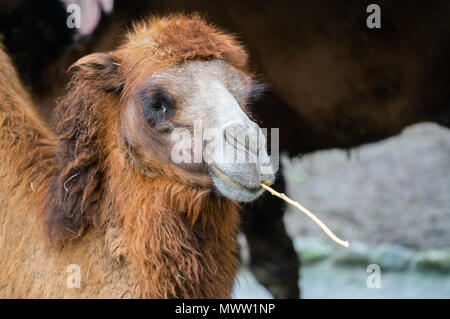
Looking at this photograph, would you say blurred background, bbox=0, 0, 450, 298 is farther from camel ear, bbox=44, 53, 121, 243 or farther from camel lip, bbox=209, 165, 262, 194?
camel lip, bbox=209, 165, 262, 194

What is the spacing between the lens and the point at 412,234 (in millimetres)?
8477

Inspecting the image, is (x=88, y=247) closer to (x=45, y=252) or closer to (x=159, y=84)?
(x=45, y=252)

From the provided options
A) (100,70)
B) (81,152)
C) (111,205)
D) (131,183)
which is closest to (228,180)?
(131,183)

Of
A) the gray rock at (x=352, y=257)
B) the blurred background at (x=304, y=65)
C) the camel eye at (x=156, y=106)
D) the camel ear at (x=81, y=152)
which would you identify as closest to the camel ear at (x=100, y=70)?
the camel ear at (x=81, y=152)

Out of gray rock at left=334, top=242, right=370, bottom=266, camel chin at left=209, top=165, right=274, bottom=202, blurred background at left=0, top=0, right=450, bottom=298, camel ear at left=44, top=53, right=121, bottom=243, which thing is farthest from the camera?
gray rock at left=334, top=242, right=370, bottom=266

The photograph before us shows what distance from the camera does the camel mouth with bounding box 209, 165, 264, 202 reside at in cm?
273

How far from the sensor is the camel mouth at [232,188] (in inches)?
108

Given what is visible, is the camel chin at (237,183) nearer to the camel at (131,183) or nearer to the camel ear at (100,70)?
the camel at (131,183)

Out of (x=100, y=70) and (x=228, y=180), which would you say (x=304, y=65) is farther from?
(x=228, y=180)

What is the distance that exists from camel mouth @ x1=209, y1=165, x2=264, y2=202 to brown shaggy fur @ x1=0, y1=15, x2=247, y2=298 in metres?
0.09

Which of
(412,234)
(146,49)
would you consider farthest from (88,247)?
(412,234)

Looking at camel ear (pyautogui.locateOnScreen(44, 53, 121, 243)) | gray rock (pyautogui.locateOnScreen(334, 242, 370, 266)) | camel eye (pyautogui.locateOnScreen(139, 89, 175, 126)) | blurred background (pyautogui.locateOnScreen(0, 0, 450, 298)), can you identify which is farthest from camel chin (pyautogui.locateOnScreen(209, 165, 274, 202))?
gray rock (pyautogui.locateOnScreen(334, 242, 370, 266))

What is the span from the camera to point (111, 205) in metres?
3.07

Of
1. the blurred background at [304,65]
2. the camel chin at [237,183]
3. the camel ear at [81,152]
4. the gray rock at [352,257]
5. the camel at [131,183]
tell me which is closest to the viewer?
the camel chin at [237,183]
